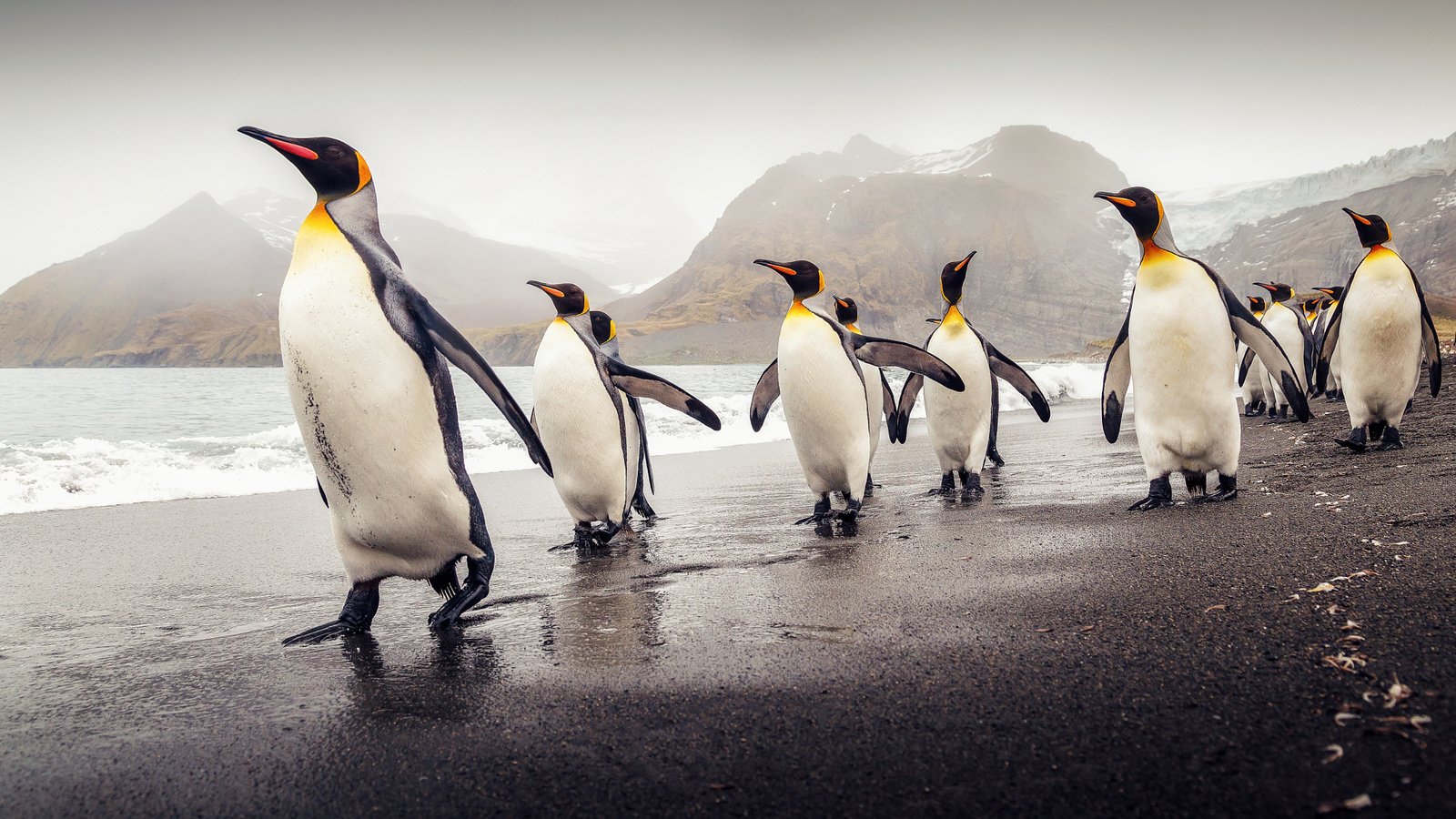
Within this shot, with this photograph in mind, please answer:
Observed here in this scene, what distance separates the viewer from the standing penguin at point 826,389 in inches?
199

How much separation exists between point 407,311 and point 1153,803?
8.99ft

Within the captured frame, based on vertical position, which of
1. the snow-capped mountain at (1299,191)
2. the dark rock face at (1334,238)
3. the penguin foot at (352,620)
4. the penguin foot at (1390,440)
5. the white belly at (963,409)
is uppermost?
the snow-capped mountain at (1299,191)

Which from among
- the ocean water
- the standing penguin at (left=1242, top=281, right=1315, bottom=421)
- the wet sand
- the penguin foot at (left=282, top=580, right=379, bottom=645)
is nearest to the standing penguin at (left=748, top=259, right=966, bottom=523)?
the wet sand

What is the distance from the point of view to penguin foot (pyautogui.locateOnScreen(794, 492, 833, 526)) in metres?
5.09

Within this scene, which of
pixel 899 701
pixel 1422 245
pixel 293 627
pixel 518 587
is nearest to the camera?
pixel 899 701

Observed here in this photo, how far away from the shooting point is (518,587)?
372 cm

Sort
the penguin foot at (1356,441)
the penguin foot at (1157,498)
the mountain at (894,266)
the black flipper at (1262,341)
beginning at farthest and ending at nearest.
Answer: the mountain at (894,266)
the penguin foot at (1356,441)
the black flipper at (1262,341)
the penguin foot at (1157,498)

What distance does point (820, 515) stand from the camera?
5.10m

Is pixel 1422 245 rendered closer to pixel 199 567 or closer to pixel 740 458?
pixel 740 458

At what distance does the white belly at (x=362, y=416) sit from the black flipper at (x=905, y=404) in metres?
4.29

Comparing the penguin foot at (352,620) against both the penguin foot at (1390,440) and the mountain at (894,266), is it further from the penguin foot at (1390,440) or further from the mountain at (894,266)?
the mountain at (894,266)

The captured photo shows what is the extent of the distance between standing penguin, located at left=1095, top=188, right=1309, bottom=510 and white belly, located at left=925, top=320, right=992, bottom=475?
5.03 feet

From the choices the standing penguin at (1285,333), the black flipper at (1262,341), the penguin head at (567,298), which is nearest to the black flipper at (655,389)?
the penguin head at (567,298)

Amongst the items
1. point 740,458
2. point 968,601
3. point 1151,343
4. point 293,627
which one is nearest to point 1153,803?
point 968,601
